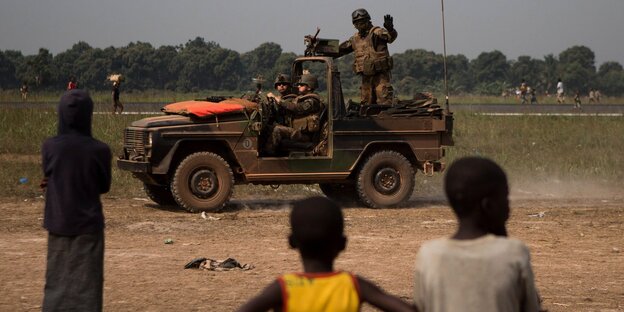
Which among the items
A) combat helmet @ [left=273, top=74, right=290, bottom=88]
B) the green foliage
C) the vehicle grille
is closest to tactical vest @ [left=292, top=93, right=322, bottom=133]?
combat helmet @ [left=273, top=74, right=290, bottom=88]

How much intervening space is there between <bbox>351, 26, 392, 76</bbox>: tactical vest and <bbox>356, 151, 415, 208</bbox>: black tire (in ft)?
4.09

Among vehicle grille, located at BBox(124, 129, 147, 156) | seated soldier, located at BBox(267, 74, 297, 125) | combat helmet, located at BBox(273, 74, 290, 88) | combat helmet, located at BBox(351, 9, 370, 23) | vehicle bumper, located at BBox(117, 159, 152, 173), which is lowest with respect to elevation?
vehicle bumper, located at BBox(117, 159, 152, 173)

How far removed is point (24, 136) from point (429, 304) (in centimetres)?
2111

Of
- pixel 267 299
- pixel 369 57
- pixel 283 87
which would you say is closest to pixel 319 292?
pixel 267 299

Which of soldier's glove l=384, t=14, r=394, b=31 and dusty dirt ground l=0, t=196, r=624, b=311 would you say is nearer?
dusty dirt ground l=0, t=196, r=624, b=311

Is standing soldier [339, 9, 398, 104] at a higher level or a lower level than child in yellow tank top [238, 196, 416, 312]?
higher

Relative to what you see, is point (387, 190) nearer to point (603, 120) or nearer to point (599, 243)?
point (599, 243)

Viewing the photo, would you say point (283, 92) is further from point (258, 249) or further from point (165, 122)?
point (258, 249)

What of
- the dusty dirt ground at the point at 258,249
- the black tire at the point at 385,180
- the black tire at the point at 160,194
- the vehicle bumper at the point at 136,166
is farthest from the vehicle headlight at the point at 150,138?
the black tire at the point at 385,180

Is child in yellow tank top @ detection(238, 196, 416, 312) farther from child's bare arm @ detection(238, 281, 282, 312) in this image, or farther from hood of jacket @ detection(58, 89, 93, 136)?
hood of jacket @ detection(58, 89, 93, 136)

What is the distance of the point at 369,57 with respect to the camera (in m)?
16.3

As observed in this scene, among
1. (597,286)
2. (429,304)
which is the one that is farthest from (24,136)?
(429,304)

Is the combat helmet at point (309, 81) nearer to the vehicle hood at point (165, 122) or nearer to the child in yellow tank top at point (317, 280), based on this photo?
the vehicle hood at point (165, 122)

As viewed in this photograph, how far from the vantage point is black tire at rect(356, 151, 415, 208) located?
628 inches
